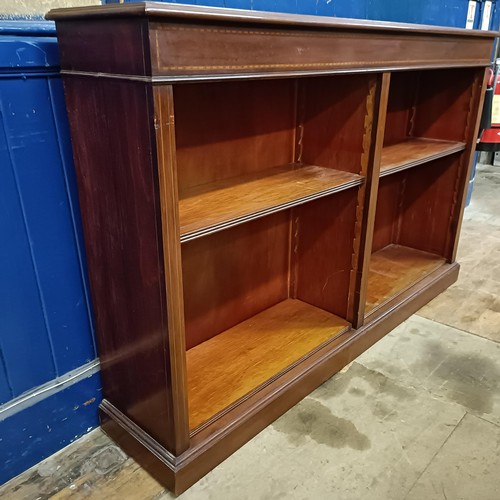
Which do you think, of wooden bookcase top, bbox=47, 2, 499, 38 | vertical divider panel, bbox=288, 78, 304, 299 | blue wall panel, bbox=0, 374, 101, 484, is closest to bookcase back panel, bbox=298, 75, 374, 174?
vertical divider panel, bbox=288, 78, 304, 299

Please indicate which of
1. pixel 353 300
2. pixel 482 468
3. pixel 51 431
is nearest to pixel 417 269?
pixel 353 300

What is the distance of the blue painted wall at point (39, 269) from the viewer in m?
1.32

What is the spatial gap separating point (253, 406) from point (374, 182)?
932 millimetres

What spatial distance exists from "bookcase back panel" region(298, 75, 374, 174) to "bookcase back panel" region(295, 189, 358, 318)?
15 centimetres

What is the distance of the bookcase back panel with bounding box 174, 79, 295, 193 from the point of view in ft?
5.34

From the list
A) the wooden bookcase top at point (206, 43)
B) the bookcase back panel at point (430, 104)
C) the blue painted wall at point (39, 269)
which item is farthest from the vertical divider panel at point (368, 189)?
the bookcase back panel at point (430, 104)

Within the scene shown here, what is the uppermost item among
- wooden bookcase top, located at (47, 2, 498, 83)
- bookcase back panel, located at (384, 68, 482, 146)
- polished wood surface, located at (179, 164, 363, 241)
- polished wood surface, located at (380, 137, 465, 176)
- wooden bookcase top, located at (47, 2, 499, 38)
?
wooden bookcase top, located at (47, 2, 499, 38)

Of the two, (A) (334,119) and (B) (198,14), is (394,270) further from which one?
(B) (198,14)

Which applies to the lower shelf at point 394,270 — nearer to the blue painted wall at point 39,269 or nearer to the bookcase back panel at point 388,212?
the bookcase back panel at point 388,212

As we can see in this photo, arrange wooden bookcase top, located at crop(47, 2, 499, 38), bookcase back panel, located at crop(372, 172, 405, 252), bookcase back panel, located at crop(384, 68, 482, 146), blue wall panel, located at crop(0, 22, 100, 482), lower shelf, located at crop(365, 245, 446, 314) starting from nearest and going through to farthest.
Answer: wooden bookcase top, located at crop(47, 2, 499, 38)
blue wall panel, located at crop(0, 22, 100, 482)
lower shelf, located at crop(365, 245, 446, 314)
bookcase back panel, located at crop(384, 68, 482, 146)
bookcase back panel, located at crop(372, 172, 405, 252)

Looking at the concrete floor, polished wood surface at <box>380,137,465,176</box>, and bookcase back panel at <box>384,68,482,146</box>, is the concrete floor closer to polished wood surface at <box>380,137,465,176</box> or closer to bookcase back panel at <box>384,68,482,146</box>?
polished wood surface at <box>380,137,465,176</box>

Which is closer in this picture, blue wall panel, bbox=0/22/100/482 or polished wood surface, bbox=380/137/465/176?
blue wall panel, bbox=0/22/100/482

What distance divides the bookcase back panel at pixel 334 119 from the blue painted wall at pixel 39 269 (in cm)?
39

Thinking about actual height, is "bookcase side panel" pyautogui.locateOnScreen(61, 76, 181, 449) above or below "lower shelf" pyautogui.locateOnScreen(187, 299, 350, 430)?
above
